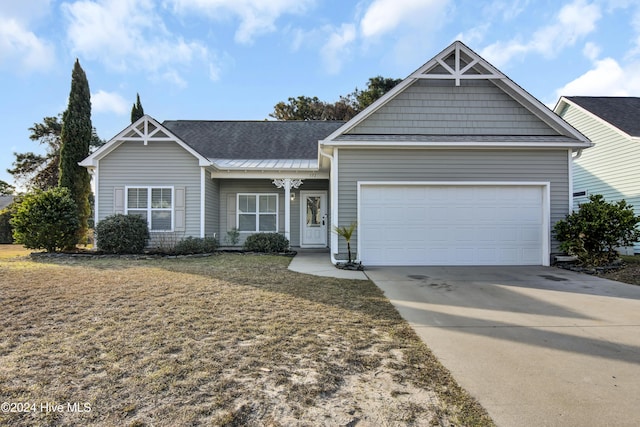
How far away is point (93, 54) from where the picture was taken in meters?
12.9

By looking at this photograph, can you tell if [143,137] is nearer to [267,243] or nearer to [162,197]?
[162,197]

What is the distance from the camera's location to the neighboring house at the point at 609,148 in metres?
12.6

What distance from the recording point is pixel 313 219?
13.9 m

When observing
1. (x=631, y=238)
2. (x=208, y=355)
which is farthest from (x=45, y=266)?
(x=631, y=238)

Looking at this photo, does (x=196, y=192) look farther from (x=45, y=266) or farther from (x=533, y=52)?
(x=533, y=52)

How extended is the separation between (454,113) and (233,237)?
8419 millimetres

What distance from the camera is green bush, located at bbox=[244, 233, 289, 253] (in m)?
11.5

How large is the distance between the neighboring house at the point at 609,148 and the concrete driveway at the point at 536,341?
27.2ft

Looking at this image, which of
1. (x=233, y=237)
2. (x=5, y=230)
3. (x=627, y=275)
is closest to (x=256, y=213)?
(x=233, y=237)

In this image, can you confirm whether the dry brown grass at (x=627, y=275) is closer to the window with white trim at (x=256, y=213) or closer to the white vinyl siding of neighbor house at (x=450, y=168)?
the white vinyl siding of neighbor house at (x=450, y=168)

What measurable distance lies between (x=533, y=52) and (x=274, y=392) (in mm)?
13709

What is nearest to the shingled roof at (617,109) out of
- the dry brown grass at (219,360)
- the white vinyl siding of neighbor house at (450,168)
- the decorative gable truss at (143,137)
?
the white vinyl siding of neighbor house at (450,168)

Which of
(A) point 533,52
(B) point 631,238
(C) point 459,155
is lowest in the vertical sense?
(B) point 631,238

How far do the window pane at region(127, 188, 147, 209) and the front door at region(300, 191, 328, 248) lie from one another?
5.55m
